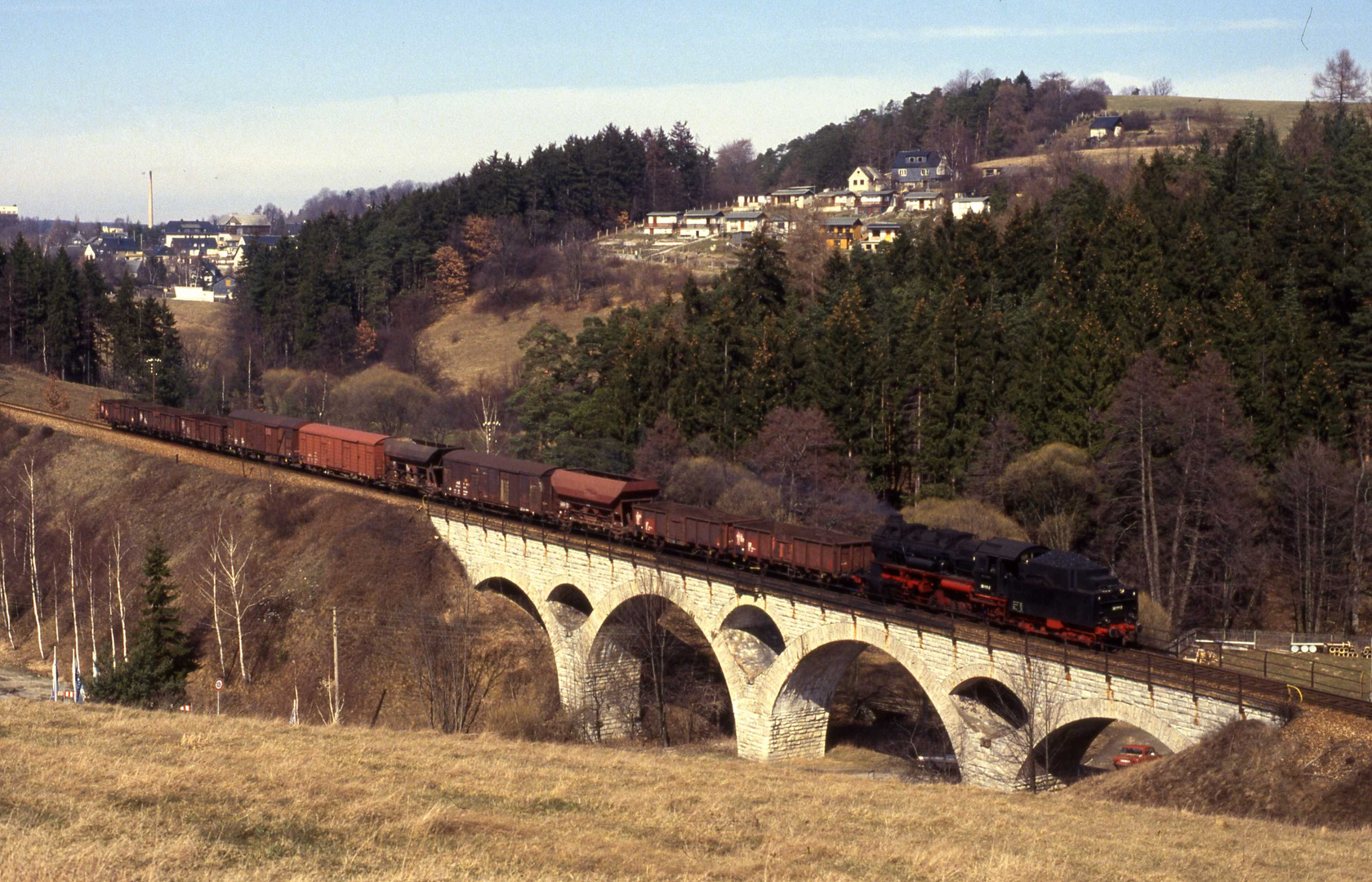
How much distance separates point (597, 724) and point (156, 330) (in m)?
78.1

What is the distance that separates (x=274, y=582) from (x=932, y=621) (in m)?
37.0

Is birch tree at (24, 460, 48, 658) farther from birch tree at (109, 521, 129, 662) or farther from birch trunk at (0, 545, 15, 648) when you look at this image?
birch tree at (109, 521, 129, 662)

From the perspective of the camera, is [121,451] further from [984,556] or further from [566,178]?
[566,178]

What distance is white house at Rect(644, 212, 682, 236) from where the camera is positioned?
169000 mm

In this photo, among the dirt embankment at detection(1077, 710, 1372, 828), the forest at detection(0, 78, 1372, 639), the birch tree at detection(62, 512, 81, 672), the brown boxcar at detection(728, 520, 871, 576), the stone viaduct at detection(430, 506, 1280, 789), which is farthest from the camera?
the birch tree at detection(62, 512, 81, 672)

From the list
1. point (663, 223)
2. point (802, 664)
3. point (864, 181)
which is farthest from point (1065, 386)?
point (864, 181)

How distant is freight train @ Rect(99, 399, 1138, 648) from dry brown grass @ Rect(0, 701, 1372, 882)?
8.10 m

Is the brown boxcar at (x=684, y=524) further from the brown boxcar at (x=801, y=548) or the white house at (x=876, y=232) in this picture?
the white house at (x=876, y=232)

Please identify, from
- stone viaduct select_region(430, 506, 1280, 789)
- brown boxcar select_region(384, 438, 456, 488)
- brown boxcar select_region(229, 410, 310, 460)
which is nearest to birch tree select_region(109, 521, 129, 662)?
brown boxcar select_region(229, 410, 310, 460)

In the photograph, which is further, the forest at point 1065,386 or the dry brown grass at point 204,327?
the dry brown grass at point 204,327

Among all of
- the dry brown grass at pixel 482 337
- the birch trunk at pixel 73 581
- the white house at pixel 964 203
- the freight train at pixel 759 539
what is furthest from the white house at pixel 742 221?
the birch trunk at pixel 73 581

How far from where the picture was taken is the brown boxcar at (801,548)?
45.7 m

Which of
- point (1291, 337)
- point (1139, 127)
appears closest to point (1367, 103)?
point (1139, 127)

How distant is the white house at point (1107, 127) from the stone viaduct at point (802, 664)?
15627cm
